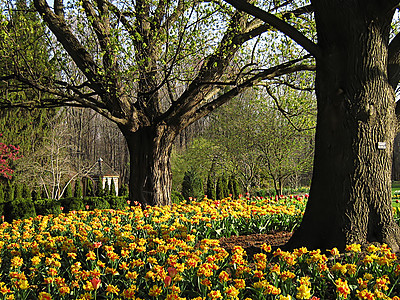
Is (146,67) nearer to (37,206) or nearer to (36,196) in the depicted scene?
(37,206)

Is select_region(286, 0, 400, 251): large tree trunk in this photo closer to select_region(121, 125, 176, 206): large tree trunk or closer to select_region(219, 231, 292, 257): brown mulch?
select_region(219, 231, 292, 257): brown mulch

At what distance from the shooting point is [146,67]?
6750 mm

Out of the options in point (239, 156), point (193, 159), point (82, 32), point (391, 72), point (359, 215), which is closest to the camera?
point (359, 215)

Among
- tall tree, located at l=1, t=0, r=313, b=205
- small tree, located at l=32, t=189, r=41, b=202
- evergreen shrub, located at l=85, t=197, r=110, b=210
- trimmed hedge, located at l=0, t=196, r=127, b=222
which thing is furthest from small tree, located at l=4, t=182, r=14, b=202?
tall tree, located at l=1, t=0, r=313, b=205

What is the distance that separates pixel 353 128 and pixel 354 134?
61mm

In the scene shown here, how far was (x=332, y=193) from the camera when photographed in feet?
12.5

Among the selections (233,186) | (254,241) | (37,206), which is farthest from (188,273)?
(233,186)

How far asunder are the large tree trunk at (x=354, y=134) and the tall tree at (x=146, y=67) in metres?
3.11

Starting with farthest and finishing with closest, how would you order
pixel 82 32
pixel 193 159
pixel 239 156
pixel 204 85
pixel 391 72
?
1. pixel 193 159
2. pixel 239 156
3. pixel 204 85
4. pixel 82 32
5. pixel 391 72

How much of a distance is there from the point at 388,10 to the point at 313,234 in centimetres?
245

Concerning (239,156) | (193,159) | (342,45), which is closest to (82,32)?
(342,45)

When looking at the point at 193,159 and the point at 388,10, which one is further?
the point at 193,159

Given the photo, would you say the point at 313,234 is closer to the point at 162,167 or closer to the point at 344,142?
the point at 344,142

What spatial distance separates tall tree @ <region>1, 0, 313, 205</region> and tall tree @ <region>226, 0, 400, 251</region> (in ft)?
10.1
